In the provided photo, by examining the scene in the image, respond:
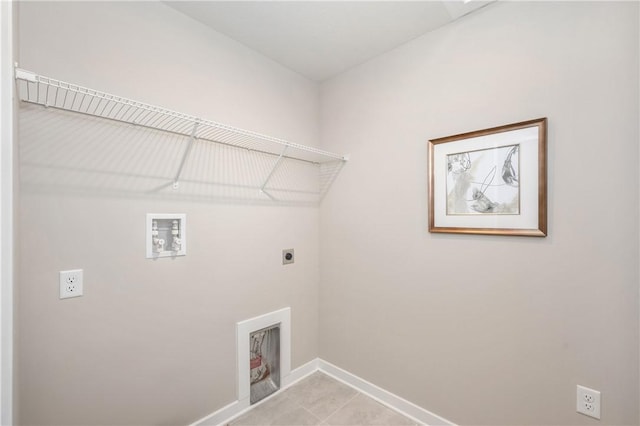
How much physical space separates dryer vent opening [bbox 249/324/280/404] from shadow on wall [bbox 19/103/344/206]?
100cm

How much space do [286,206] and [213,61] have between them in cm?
106

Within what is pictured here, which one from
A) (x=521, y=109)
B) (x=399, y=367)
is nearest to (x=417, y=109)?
(x=521, y=109)

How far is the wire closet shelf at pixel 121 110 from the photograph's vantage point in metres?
1.04

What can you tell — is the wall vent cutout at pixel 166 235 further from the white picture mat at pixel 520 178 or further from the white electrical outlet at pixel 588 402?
the white electrical outlet at pixel 588 402

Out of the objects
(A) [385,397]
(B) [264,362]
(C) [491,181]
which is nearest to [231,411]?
(B) [264,362]

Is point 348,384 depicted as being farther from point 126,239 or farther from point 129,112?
point 129,112

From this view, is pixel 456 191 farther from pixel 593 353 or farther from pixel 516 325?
pixel 593 353

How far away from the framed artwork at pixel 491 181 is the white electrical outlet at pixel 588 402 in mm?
714

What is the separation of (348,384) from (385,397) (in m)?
0.32

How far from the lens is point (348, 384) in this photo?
84.7 inches

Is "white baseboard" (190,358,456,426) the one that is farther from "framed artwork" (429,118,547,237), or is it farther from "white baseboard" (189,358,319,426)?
"framed artwork" (429,118,547,237)

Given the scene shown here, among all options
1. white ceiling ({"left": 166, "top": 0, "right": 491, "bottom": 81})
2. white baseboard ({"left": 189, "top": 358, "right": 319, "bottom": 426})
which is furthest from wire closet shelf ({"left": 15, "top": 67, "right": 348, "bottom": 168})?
white baseboard ({"left": 189, "top": 358, "right": 319, "bottom": 426})

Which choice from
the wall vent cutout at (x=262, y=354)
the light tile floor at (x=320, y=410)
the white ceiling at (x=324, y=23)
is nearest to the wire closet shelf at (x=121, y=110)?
the white ceiling at (x=324, y=23)

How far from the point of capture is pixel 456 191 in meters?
1.63
